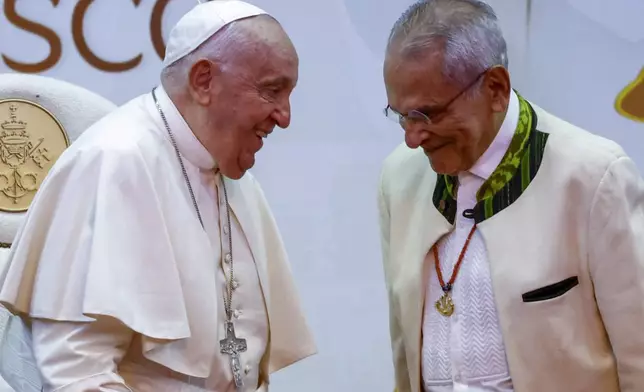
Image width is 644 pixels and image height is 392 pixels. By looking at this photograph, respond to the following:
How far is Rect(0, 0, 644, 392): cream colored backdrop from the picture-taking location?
3.99 m

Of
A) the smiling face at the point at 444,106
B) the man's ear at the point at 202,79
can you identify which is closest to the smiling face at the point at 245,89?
the man's ear at the point at 202,79

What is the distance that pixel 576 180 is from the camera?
7.80 ft

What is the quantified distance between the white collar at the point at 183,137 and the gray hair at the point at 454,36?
1.79 ft

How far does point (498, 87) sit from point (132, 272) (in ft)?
3.36

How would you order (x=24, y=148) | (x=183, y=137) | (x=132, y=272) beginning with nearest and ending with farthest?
1. (x=132, y=272)
2. (x=183, y=137)
3. (x=24, y=148)

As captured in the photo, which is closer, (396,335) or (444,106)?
(444,106)

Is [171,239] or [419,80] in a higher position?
[419,80]

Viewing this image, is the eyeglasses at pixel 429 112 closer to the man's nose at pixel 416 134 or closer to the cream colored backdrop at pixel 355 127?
the man's nose at pixel 416 134

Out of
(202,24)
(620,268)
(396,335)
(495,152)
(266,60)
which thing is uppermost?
(202,24)

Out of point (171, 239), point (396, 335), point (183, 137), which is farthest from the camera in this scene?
point (396, 335)

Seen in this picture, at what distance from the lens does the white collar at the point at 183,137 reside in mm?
2471

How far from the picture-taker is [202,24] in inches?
97.6

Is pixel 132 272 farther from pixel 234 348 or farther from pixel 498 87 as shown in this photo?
pixel 498 87

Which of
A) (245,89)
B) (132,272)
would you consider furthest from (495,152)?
(132,272)
